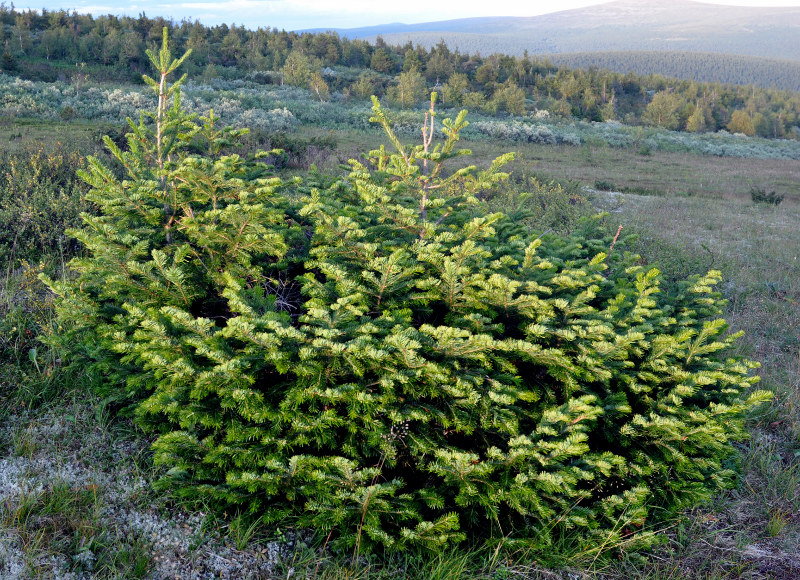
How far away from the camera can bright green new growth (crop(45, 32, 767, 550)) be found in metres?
2.54

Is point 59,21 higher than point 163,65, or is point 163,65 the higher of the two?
point 59,21

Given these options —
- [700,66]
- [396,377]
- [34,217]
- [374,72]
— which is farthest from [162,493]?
[700,66]

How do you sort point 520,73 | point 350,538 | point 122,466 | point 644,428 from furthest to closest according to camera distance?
point 520,73
point 122,466
point 644,428
point 350,538

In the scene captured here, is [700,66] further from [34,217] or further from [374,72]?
[34,217]

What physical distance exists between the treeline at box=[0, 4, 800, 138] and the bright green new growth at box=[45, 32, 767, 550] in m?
29.2

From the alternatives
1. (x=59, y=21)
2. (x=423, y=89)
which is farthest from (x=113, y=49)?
(x=423, y=89)

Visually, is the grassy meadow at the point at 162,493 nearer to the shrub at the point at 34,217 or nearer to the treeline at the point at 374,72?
the shrub at the point at 34,217

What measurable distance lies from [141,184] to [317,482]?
2261mm

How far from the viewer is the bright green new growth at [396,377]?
100 inches

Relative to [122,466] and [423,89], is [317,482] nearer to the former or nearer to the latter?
[122,466]

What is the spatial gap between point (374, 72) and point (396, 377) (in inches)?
1991

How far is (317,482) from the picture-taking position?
2580 millimetres

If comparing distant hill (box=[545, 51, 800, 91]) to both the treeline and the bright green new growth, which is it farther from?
the bright green new growth

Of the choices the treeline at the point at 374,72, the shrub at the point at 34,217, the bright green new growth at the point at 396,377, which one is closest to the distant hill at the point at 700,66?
the treeline at the point at 374,72
